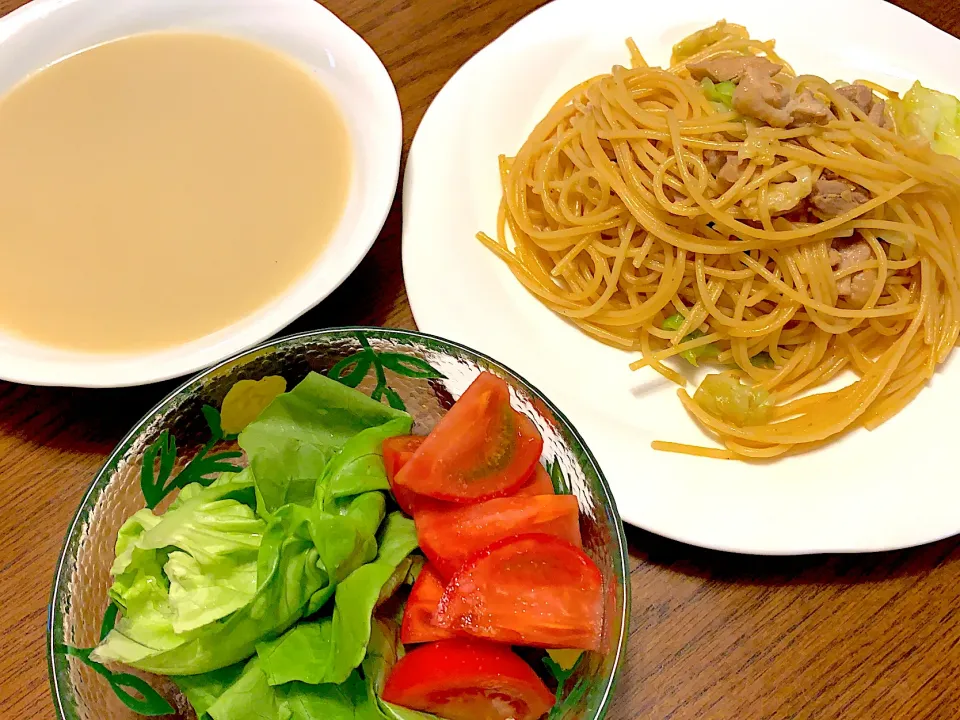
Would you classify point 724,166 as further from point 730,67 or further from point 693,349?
point 693,349

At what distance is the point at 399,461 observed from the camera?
0.87 meters

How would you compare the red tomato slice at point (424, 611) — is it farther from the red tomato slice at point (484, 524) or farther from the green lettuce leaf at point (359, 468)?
the green lettuce leaf at point (359, 468)

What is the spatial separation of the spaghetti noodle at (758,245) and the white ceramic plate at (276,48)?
12.4 inches

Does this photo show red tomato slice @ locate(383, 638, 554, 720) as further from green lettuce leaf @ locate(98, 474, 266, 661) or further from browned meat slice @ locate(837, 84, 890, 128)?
browned meat slice @ locate(837, 84, 890, 128)

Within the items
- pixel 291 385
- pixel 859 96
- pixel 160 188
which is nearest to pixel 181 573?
pixel 291 385

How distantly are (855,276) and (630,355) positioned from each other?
0.47 m

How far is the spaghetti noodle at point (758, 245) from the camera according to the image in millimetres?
1307

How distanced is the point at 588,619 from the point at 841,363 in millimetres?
902

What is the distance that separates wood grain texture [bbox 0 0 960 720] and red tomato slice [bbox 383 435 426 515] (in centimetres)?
48

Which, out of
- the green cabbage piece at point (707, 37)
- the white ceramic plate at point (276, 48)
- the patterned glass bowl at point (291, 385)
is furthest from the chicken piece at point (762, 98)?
the patterned glass bowl at point (291, 385)

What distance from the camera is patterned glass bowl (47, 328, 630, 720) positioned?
2.62 feet

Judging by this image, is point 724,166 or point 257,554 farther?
point 724,166

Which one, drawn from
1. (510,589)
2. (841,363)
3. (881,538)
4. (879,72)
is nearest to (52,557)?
(510,589)

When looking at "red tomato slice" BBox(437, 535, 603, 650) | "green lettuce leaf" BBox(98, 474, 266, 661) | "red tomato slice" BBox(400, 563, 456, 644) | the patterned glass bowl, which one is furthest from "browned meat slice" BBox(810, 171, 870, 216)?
"green lettuce leaf" BBox(98, 474, 266, 661)
